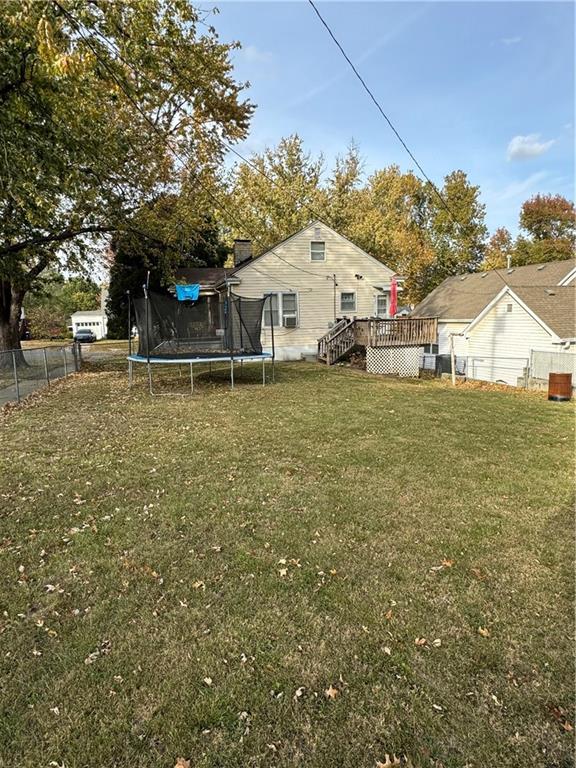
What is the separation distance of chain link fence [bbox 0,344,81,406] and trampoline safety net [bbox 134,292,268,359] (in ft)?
9.56

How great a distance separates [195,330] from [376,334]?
26.9ft

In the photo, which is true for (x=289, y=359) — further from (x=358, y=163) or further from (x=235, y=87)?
(x=358, y=163)

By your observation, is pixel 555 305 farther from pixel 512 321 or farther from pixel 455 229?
pixel 455 229

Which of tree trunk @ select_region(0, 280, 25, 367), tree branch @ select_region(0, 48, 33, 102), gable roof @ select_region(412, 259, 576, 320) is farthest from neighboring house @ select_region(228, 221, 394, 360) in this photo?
tree branch @ select_region(0, 48, 33, 102)

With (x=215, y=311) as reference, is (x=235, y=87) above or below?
above

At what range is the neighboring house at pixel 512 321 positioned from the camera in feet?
54.3

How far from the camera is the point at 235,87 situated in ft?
54.9

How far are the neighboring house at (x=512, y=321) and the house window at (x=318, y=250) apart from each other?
6.61 meters

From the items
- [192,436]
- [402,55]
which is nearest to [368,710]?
[192,436]

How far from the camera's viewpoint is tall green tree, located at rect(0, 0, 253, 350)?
21.1 ft

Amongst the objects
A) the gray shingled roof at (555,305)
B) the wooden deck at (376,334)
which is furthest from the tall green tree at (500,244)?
the wooden deck at (376,334)

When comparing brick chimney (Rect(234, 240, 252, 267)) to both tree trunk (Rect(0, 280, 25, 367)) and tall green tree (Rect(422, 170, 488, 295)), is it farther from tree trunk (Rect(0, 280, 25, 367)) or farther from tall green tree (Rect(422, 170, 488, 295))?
tall green tree (Rect(422, 170, 488, 295))

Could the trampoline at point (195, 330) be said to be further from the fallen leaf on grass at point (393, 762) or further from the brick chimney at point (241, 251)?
the brick chimney at point (241, 251)

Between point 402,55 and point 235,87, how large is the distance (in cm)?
1115
